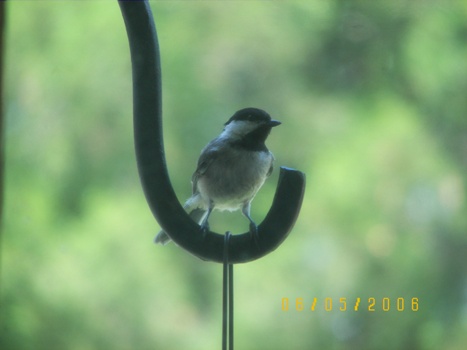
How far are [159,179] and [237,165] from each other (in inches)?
15.0

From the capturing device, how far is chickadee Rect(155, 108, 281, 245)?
92 cm

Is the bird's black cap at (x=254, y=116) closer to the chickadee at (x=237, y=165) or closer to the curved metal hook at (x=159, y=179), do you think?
the chickadee at (x=237, y=165)

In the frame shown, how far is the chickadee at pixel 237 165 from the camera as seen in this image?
3.03ft

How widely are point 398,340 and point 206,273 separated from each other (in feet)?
2.38

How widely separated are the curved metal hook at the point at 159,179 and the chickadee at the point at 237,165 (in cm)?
33

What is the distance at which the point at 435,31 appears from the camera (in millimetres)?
2227

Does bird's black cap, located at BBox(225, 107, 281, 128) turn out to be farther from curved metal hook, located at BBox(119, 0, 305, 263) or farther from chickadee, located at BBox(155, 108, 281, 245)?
curved metal hook, located at BBox(119, 0, 305, 263)

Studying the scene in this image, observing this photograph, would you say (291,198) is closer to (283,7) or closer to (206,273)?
(206,273)

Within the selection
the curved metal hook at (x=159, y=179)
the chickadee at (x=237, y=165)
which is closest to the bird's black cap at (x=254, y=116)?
the chickadee at (x=237, y=165)

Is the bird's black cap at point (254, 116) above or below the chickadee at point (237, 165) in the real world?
above

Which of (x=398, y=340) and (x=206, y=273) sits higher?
(x=206, y=273)

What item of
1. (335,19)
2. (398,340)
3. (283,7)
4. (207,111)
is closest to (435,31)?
(335,19)

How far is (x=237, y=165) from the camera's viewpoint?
37.0 inches
